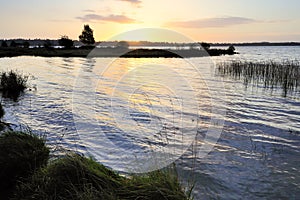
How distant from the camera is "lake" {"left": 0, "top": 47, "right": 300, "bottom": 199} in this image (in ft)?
25.7

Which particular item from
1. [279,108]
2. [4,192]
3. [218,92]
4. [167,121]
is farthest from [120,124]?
[218,92]

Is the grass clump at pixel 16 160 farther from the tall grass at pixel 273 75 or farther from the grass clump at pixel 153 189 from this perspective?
the tall grass at pixel 273 75

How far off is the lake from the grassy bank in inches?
54.6

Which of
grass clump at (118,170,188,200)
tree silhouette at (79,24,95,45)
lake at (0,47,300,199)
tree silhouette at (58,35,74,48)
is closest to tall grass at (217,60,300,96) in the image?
lake at (0,47,300,199)

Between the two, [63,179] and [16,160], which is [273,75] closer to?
Answer: [16,160]

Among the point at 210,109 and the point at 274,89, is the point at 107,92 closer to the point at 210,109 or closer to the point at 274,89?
the point at 210,109

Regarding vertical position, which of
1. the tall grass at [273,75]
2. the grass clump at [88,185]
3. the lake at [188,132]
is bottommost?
the lake at [188,132]

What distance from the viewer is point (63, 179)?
509 centimetres

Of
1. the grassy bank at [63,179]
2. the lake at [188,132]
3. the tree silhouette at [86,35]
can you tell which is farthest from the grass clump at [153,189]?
the tree silhouette at [86,35]

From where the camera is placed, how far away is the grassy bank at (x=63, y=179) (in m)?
4.49

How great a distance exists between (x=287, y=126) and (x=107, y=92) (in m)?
12.8

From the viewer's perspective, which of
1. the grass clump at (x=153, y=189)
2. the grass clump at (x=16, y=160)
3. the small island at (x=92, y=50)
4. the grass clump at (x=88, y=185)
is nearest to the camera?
the grass clump at (x=153, y=189)

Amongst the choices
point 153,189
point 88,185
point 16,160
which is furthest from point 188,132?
point 153,189

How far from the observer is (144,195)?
4.46 meters
